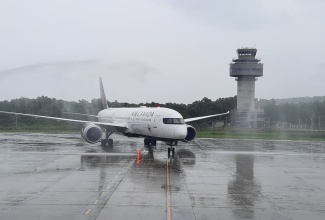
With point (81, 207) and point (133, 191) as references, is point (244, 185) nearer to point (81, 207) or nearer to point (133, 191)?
point (133, 191)

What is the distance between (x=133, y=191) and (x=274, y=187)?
635 centimetres

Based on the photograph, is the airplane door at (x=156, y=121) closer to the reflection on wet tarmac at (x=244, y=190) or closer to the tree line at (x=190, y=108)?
the reflection on wet tarmac at (x=244, y=190)

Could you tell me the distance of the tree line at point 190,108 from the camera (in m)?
86.9

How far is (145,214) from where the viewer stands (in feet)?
43.5

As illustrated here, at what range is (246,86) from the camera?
110 meters

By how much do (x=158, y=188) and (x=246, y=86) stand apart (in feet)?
311

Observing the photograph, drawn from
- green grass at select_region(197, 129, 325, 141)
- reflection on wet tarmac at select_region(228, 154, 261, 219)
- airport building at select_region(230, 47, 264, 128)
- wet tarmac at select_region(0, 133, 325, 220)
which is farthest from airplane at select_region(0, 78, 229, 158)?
airport building at select_region(230, 47, 264, 128)

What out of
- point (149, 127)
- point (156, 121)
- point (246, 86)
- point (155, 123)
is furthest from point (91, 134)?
point (246, 86)

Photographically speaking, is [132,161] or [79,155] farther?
[79,155]

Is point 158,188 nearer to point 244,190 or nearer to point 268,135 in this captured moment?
point 244,190

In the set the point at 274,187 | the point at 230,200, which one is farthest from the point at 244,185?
the point at 230,200

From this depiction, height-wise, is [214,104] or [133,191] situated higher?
[214,104]

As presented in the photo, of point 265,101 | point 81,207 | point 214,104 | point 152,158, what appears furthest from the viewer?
point 265,101

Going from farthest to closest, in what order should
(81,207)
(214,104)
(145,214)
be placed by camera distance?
(214,104), (81,207), (145,214)
